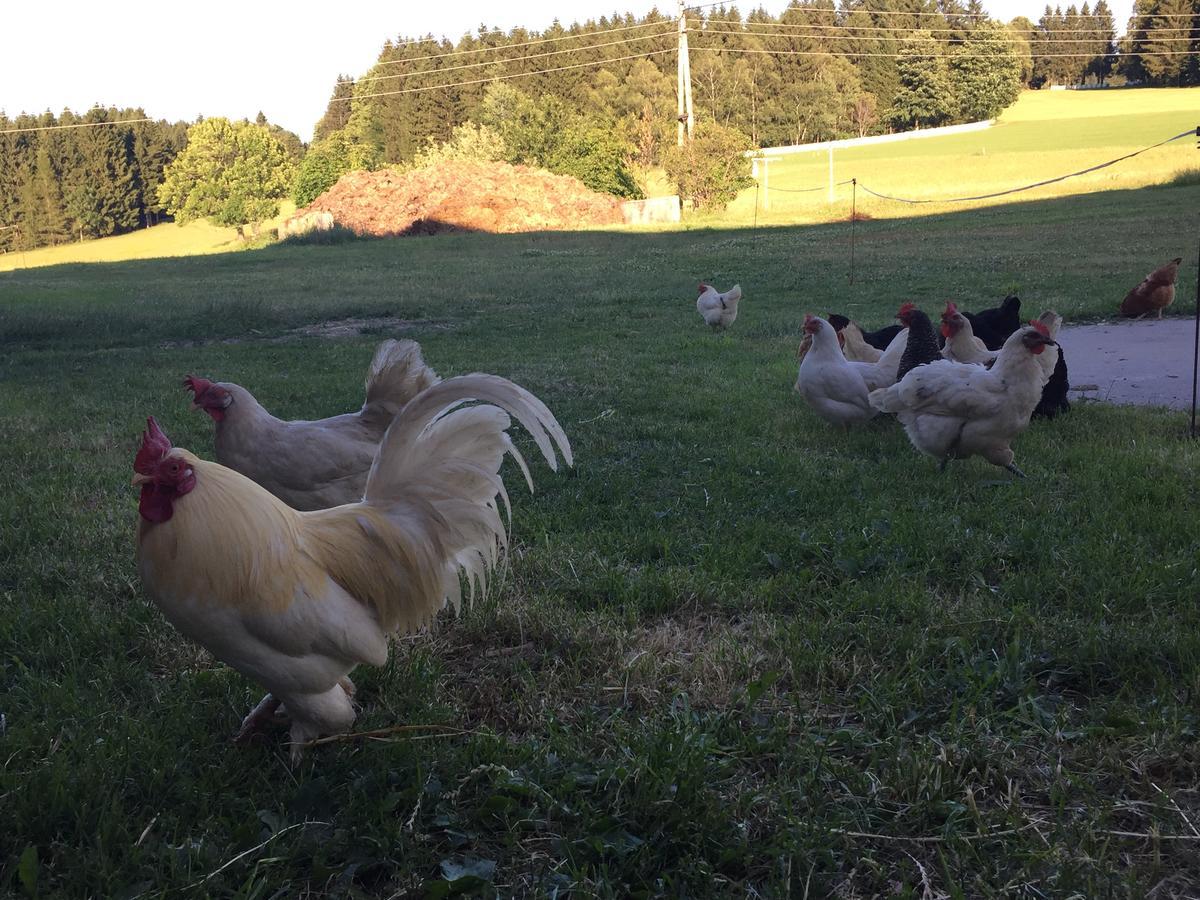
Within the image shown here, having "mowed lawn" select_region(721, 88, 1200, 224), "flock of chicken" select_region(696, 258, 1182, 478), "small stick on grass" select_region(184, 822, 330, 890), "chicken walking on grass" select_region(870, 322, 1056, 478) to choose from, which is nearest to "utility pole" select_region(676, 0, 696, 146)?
"mowed lawn" select_region(721, 88, 1200, 224)

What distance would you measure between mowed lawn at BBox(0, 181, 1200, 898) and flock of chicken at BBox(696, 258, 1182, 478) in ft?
0.83

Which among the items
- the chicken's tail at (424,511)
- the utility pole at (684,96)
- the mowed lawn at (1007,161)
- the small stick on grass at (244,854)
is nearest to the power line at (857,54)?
the mowed lawn at (1007,161)

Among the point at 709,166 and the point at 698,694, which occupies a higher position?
the point at 709,166

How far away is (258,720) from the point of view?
3.06m

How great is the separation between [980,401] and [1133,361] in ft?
14.8

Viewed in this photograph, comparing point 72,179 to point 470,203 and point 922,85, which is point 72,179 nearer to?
point 470,203

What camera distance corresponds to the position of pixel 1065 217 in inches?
963

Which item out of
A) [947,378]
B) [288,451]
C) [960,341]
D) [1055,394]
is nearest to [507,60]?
[960,341]

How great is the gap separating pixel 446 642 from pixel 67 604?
171cm

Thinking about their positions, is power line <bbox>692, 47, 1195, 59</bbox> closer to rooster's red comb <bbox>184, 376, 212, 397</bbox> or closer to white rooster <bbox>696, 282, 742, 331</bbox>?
white rooster <bbox>696, 282, 742, 331</bbox>

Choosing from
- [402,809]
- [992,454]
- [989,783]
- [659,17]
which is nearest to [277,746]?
[402,809]

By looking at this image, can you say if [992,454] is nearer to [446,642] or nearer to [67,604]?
[446,642]

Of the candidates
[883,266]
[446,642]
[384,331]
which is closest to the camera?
[446,642]

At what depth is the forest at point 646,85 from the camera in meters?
66.1
